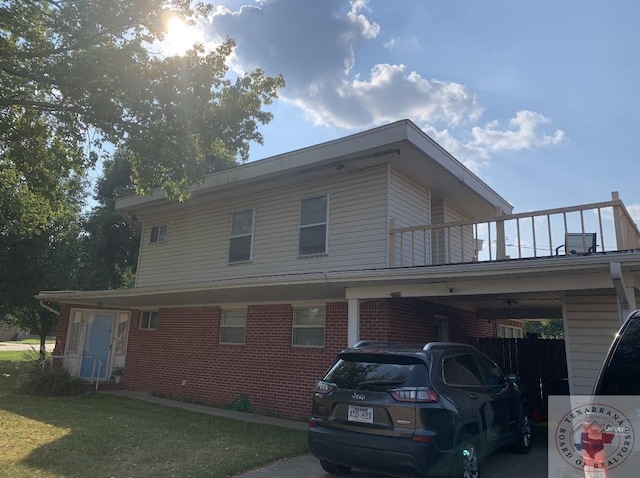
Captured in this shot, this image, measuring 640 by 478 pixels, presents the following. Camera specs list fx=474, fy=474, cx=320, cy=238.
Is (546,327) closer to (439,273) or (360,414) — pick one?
(439,273)

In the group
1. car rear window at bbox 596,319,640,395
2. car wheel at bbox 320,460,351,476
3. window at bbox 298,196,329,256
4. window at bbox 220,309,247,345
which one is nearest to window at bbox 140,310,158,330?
window at bbox 220,309,247,345

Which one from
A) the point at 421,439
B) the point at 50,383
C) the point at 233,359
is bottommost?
the point at 50,383

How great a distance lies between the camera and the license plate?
508cm

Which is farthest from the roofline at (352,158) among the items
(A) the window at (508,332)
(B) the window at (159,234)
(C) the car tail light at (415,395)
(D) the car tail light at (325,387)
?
(C) the car tail light at (415,395)

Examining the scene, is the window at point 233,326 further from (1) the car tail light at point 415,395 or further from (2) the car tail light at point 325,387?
(1) the car tail light at point 415,395

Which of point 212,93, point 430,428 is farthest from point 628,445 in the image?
point 212,93

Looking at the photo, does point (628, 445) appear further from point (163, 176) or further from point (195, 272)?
point (195, 272)

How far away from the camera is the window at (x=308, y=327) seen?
1042 cm

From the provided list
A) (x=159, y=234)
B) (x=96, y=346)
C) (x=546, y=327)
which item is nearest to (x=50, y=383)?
(x=96, y=346)

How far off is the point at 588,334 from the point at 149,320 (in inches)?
470

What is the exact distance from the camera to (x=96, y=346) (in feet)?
51.3

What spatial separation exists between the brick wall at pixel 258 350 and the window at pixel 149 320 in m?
0.19

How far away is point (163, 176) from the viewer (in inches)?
446

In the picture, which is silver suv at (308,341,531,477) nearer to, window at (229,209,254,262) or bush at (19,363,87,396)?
window at (229,209,254,262)
